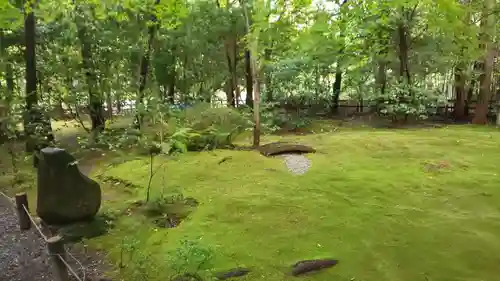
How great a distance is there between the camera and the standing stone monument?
4984 millimetres

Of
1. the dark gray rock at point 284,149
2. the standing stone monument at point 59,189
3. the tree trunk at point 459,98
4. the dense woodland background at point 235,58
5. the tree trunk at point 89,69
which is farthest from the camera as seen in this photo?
the tree trunk at point 459,98

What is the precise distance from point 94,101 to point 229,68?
7809 mm

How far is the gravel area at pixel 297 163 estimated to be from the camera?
24.7 ft

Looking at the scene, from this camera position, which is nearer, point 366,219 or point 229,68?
point 366,219

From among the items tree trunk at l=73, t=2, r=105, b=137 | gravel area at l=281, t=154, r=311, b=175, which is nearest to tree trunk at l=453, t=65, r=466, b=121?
gravel area at l=281, t=154, r=311, b=175

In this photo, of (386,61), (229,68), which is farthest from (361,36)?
(229,68)

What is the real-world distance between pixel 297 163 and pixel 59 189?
479cm

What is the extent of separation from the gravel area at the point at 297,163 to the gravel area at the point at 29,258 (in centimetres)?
424

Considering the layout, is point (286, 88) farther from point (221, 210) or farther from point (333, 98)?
point (221, 210)

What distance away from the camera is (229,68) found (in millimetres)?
16844

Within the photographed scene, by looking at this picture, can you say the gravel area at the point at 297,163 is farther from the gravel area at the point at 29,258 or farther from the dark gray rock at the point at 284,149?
the gravel area at the point at 29,258

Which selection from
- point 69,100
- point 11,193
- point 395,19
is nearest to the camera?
point 11,193

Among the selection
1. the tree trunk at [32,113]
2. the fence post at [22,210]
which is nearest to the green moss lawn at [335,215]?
the fence post at [22,210]

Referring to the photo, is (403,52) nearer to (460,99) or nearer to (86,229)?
(460,99)
